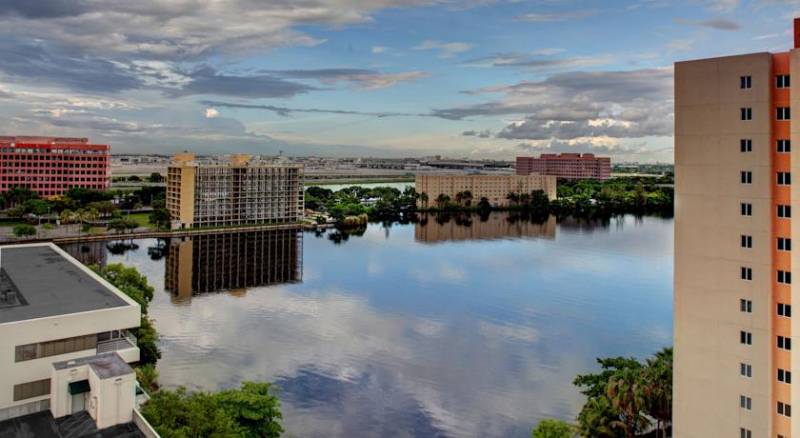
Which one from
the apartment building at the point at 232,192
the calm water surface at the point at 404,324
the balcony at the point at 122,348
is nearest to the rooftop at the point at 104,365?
the balcony at the point at 122,348

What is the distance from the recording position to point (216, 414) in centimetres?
459

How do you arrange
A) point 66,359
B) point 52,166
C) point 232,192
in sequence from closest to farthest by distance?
point 66,359
point 232,192
point 52,166

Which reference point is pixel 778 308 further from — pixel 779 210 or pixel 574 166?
pixel 574 166

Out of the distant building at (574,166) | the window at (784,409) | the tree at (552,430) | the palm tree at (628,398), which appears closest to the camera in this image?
the window at (784,409)

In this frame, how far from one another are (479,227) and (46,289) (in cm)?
2061

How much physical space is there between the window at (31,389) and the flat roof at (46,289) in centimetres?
57

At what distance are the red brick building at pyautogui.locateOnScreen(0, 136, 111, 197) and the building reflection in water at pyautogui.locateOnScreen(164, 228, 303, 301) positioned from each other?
36.9 ft

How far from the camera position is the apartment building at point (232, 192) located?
21438 mm

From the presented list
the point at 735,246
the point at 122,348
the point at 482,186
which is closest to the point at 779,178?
the point at 735,246

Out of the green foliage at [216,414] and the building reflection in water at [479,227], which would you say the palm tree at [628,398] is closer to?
the green foliage at [216,414]

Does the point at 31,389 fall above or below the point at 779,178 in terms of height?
below

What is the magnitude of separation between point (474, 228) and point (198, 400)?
20.9 meters

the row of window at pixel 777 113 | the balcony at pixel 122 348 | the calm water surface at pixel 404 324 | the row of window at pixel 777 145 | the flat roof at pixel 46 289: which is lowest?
the calm water surface at pixel 404 324

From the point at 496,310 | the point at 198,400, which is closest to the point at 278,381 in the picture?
the point at 198,400
